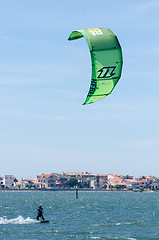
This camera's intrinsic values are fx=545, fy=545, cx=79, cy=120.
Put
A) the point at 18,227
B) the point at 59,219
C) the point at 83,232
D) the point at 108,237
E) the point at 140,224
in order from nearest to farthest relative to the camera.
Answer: the point at 108,237
the point at 83,232
the point at 18,227
the point at 140,224
the point at 59,219

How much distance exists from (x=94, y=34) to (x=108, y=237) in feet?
46.7

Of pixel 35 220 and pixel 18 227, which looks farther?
pixel 35 220

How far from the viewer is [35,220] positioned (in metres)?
49.6

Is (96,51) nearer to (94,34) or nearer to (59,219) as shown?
(94,34)

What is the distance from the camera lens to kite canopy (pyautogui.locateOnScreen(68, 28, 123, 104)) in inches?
1312

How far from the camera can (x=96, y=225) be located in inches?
1827

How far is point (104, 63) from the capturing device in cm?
3341

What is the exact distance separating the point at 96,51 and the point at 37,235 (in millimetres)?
14215

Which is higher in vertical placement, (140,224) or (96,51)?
(96,51)

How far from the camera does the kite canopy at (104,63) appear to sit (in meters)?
33.3

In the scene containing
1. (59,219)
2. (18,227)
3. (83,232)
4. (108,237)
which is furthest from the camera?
(59,219)

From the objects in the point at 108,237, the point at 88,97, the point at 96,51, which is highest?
the point at 96,51

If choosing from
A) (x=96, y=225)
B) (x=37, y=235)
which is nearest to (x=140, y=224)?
(x=96, y=225)

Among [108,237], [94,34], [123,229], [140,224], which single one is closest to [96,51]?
[94,34]
